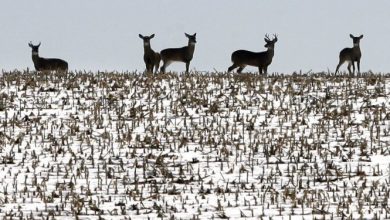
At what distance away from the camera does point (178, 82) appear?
1936 cm

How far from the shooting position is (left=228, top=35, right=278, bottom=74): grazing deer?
2791cm

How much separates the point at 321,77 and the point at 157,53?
8963 millimetres

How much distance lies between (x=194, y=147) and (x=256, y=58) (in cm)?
1544

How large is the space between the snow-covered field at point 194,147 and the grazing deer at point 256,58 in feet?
25.2

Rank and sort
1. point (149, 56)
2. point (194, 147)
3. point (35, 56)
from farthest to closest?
point (35, 56) < point (149, 56) < point (194, 147)

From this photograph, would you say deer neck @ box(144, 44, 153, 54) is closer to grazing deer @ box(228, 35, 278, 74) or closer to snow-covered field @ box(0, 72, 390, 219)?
grazing deer @ box(228, 35, 278, 74)

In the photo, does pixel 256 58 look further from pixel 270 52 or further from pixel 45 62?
pixel 45 62

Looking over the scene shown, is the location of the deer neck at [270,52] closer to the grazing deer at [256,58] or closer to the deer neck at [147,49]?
the grazing deer at [256,58]

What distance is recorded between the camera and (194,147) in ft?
42.3

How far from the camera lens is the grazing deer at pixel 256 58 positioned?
1099 inches

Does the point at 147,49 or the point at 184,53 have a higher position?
the point at 147,49

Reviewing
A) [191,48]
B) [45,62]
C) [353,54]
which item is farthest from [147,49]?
[353,54]

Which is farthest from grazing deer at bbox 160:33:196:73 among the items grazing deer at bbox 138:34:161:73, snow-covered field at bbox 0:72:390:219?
snow-covered field at bbox 0:72:390:219

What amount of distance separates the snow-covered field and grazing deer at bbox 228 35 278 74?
7.67m
